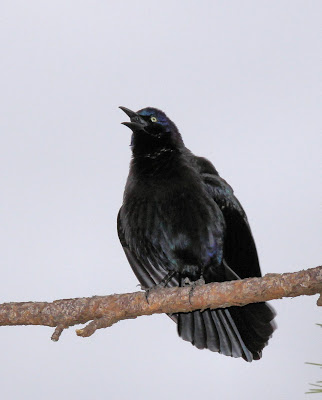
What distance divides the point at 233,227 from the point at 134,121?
1145 mm

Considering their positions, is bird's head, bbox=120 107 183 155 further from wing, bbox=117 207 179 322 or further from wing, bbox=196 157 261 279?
wing, bbox=117 207 179 322

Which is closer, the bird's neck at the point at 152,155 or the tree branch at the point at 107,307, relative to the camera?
the tree branch at the point at 107,307

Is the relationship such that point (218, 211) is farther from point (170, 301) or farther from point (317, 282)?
point (317, 282)

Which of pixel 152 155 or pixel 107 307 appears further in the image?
pixel 152 155

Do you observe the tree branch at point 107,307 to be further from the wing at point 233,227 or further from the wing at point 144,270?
the wing at point 144,270

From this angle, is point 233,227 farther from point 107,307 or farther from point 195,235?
point 107,307

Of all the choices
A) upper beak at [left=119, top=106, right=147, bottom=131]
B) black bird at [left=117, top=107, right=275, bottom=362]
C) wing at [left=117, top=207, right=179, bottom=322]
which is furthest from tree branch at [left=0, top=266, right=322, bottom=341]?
upper beak at [left=119, top=106, right=147, bottom=131]

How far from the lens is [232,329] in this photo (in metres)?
4.99

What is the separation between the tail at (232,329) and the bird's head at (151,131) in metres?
1.27

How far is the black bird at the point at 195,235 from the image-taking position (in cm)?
489

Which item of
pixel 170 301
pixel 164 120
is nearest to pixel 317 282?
pixel 170 301

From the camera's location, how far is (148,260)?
5.19 metres

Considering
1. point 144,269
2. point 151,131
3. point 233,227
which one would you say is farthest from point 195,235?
point 151,131

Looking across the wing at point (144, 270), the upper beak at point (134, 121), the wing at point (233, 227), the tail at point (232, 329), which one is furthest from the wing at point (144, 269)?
the upper beak at point (134, 121)
